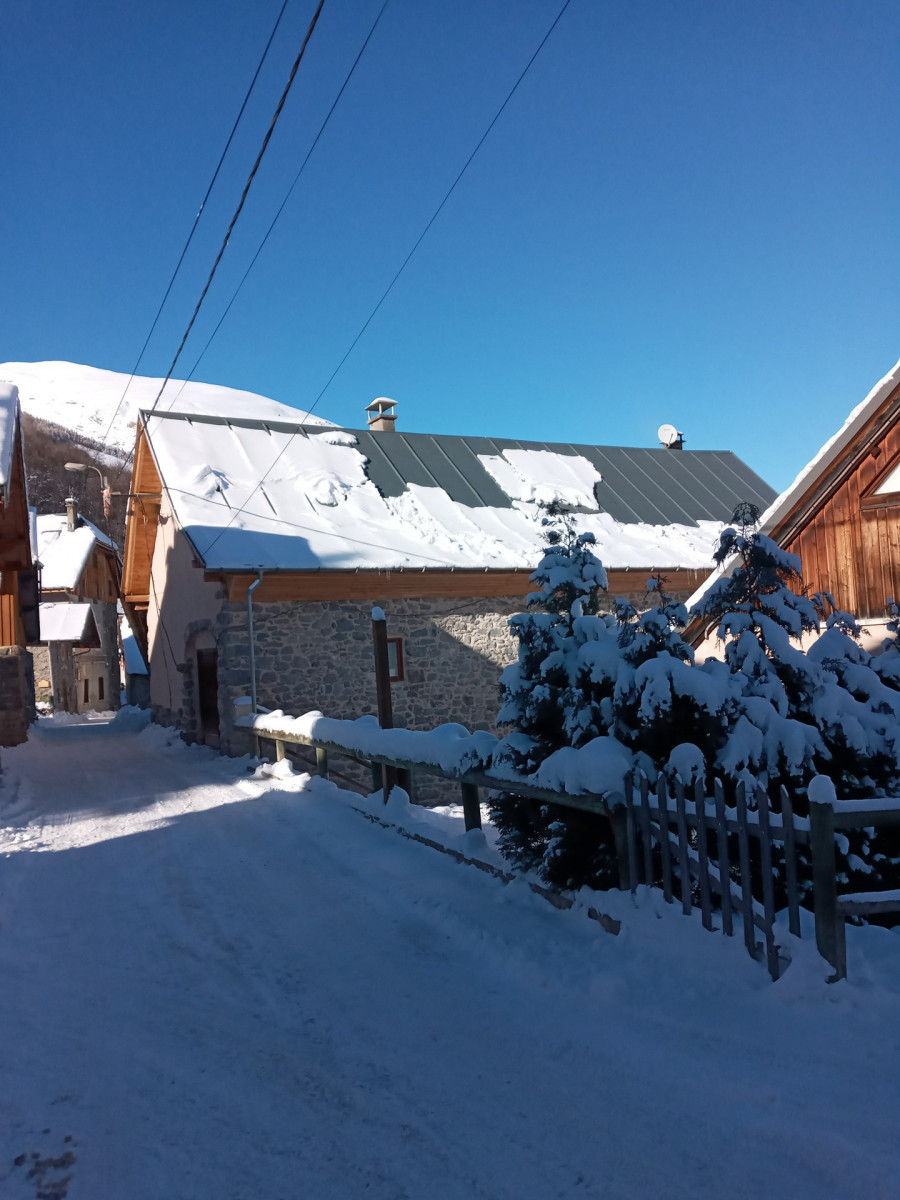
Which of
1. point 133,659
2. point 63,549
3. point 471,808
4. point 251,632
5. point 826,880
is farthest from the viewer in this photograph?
point 63,549

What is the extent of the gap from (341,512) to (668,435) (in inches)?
514

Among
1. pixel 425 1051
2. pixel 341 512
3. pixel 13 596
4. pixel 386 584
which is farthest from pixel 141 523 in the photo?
pixel 425 1051

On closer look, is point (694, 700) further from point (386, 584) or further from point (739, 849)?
point (386, 584)

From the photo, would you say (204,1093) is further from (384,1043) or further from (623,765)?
(623,765)

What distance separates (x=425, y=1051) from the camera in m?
3.73

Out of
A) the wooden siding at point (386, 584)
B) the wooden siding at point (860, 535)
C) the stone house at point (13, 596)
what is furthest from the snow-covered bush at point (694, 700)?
the stone house at point (13, 596)

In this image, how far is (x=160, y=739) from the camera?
18.1 m

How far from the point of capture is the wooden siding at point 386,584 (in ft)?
45.5

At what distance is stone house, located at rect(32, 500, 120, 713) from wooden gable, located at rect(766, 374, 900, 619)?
28890mm

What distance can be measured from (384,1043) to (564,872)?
1.69 metres

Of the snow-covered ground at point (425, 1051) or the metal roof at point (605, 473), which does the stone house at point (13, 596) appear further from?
the snow-covered ground at point (425, 1051)

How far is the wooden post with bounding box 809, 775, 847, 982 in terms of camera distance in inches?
145

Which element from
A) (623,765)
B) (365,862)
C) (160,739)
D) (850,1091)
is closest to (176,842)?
(365,862)

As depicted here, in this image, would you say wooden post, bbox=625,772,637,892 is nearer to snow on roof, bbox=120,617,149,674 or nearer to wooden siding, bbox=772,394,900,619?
wooden siding, bbox=772,394,900,619
